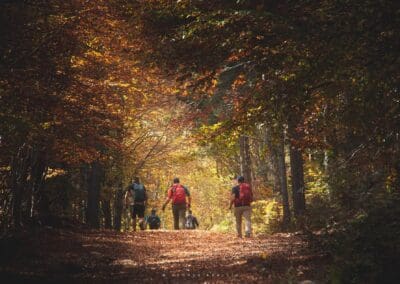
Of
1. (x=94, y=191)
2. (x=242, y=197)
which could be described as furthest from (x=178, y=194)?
(x=242, y=197)

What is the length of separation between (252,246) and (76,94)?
550 cm

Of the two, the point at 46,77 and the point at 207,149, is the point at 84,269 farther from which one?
the point at 207,149

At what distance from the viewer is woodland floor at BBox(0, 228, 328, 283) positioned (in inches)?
303

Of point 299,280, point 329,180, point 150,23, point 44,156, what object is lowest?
point 299,280

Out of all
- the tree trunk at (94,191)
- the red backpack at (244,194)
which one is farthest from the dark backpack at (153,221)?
the red backpack at (244,194)

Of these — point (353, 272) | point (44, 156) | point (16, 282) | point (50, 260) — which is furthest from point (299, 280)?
point (44, 156)

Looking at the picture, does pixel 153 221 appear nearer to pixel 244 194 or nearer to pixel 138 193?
pixel 138 193

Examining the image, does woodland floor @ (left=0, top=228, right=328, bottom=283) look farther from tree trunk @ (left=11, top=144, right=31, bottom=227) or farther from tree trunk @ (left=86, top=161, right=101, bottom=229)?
tree trunk @ (left=86, top=161, right=101, bottom=229)

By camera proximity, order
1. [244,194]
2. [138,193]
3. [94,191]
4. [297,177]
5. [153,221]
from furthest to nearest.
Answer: [153,221] < [138,193] < [94,191] < [297,177] < [244,194]

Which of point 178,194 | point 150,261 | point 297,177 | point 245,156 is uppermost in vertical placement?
point 245,156

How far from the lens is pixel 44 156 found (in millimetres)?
14484

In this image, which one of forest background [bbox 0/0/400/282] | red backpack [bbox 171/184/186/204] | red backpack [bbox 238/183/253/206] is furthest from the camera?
red backpack [bbox 171/184/186/204]

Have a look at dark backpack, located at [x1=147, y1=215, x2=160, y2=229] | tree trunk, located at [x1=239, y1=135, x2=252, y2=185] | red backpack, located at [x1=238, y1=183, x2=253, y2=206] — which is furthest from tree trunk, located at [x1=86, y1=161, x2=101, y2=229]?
tree trunk, located at [x1=239, y1=135, x2=252, y2=185]

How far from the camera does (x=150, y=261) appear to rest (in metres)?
10.2
